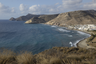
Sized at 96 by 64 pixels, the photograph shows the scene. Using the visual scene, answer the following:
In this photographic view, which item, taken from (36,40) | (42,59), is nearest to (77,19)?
(36,40)

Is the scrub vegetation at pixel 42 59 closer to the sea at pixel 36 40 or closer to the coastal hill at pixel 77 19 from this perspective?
the sea at pixel 36 40

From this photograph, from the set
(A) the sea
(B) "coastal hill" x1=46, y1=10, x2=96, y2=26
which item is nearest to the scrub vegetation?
(A) the sea

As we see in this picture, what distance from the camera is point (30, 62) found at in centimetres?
429

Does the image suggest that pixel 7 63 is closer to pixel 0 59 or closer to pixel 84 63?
pixel 0 59

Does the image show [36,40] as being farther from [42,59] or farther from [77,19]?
[77,19]

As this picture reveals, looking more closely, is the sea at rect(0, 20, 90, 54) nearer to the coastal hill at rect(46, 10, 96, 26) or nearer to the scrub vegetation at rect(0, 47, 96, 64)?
the scrub vegetation at rect(0, 47, 96, 64)

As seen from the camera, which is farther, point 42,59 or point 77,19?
point 77,19

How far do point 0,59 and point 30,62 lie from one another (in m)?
1.73

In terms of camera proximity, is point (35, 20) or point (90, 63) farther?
point (35, 20)

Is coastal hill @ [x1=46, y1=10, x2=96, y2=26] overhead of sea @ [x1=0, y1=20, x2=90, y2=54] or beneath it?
overhead

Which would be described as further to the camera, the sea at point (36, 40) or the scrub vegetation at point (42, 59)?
the sea at point (36, 40)

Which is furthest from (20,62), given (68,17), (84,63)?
(68,17)

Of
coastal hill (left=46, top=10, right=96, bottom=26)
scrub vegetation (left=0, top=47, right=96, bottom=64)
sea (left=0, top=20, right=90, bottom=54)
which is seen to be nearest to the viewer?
scrub vegetation (left=0, top=47, right=96, bottom=64)

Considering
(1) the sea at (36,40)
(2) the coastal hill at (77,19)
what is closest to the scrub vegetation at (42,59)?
(1) the sea at (36,40)
